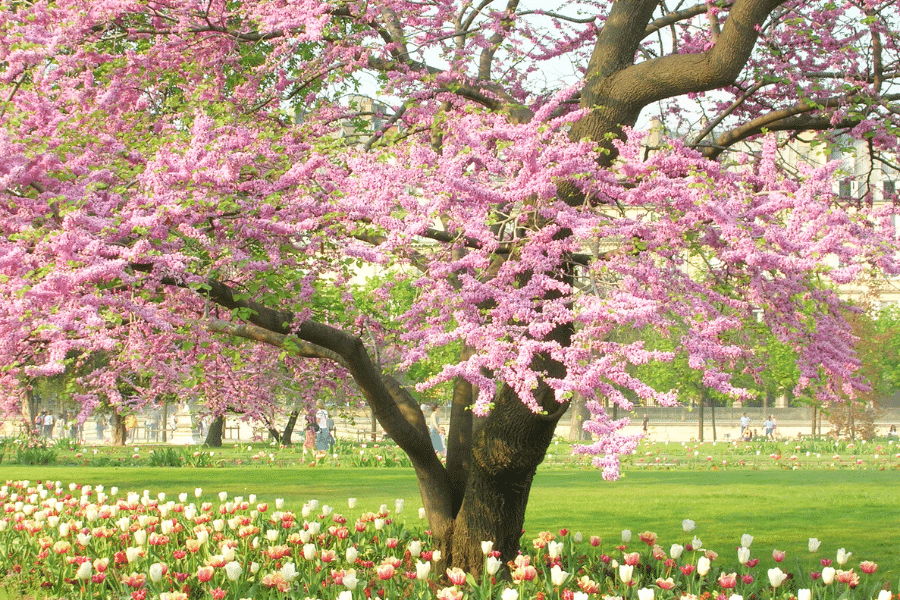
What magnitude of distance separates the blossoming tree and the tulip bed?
81 cm

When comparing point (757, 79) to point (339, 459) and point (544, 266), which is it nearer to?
point (544, 266)

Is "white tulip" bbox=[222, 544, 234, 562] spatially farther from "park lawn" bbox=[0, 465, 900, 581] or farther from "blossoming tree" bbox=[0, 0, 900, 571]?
"park lawn" bbox=[0, 465, 900, 581]

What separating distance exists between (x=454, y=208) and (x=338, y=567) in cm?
323

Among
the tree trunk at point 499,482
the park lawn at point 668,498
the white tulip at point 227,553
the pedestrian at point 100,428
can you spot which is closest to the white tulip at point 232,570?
the white tulip at point 227,553

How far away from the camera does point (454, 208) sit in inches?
251

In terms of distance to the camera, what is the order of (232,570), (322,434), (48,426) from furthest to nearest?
1. (48,426)
2. (322,434)
3. (232,570)

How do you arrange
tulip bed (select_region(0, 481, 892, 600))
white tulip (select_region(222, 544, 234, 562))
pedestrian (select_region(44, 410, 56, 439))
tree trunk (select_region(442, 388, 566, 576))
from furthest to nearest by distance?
pedestrian (select_region(44, 410, 56, 439)) < tree trunk (select_region(442, 388, 566, 576)) < white tulip (select_region(222, 544, 234, 562)) < tulip bed (select_region(0, 481, 892, 600))

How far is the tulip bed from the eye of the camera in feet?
19.5

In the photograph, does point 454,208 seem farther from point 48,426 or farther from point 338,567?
point 48,426

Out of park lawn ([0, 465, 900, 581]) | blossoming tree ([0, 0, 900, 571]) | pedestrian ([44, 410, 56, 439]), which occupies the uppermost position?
blossoming tree ([0, 0, 900, 571])

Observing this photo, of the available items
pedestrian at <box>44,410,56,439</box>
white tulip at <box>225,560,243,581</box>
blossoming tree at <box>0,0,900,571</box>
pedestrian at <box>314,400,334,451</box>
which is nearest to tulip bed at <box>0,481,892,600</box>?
white tulip at <box>225,560,243,581</box>

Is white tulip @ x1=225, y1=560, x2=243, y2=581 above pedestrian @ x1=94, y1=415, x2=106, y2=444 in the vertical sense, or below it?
above

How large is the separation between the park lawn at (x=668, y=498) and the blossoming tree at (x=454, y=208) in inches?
117

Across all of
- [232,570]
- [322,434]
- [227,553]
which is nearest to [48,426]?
[322,434]
